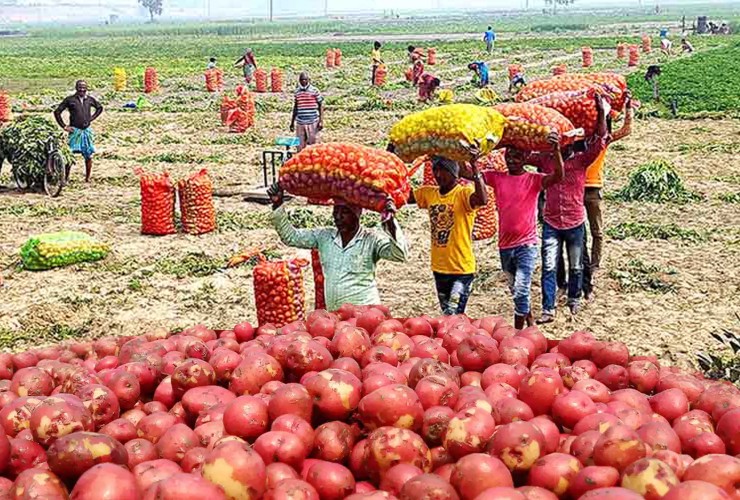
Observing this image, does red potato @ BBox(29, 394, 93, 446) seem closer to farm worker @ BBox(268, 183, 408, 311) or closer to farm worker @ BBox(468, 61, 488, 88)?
farm worker @ BBox(268, 183, 408, 311)

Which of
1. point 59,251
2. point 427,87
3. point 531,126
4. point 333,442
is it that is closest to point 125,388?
point 333,442

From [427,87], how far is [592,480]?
2381cm

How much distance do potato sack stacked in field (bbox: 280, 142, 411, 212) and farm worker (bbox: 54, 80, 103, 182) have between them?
9743mm

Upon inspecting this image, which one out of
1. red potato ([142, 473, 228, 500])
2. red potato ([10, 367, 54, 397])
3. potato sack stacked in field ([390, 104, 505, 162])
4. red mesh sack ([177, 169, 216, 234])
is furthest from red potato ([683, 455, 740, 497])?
red mesh sack ([177, 169, 216, 234])

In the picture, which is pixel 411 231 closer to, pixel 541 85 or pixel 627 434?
pixel 541 85

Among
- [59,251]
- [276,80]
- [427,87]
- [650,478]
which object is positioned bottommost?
[59,251]

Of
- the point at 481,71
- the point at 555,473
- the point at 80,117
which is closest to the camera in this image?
the point at 555,473

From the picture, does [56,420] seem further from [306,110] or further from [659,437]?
[306,110]

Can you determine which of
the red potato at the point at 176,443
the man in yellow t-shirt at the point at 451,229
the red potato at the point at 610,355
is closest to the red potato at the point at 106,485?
the red potato at the point at 176,443

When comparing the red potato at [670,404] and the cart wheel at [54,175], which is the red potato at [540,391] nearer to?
the red potato at [670,404]

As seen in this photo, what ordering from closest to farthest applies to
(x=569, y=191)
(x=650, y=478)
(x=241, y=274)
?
(x=650, y=478), (x=569, y=191), (x=241, y=274)

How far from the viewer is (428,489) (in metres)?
2.35

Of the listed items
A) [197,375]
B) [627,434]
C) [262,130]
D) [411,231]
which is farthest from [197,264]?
[262,130]

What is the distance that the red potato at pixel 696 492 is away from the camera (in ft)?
7.25
